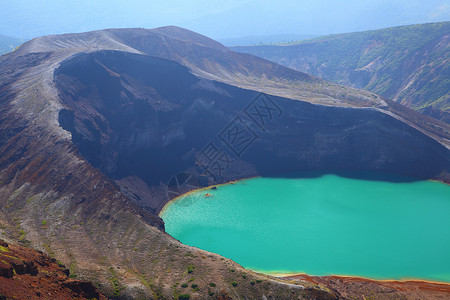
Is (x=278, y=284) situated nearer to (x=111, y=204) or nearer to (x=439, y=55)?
(x=111, y=204)

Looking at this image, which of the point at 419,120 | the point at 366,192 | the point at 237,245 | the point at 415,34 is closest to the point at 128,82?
the point at 237,245

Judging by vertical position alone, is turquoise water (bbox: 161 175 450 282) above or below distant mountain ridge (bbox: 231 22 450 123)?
below

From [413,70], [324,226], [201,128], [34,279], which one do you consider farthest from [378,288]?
[413,70]

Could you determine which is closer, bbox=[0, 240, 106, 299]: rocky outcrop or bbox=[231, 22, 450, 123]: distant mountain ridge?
bbox=[0, 240, 106, 299]: rocky outcrop

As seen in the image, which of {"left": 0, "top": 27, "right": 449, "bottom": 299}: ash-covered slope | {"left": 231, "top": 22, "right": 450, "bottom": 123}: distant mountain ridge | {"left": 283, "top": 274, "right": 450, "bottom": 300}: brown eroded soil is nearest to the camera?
{"left": 0, "top": 27, "right": 449, "bottom": 299}: ash-covered slope

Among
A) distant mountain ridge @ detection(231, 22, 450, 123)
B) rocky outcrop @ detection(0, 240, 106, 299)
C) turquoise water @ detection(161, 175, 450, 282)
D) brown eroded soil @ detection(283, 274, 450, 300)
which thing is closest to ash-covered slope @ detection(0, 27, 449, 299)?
rocky outcrop @ detection(0, 240, 106, 299)

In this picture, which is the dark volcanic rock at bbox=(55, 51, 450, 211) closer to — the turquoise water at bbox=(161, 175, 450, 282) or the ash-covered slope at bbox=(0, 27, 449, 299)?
the ash-covered slope at bbox=(0, 27, 449, 299)

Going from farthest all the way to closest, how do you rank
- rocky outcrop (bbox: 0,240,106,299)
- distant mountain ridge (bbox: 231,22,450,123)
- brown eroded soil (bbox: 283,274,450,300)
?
distant mountain ridge (bbox: 231,22,450,123)
brown eroded soil (bbox: 283,274,450,300)
rocky outcrop (bbox: 0,240,106,299)
